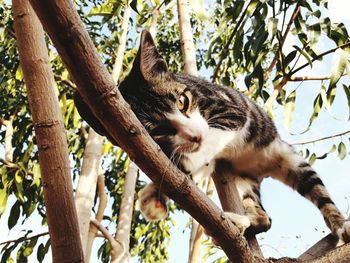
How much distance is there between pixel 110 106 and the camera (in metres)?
0.84

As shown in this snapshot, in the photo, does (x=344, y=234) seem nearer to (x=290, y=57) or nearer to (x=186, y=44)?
(x=290, y=57)

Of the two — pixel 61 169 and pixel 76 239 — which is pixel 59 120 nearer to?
pixel 61 169

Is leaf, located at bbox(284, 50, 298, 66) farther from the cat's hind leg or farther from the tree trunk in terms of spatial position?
the tree trunk

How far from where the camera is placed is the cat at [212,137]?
1591 mm

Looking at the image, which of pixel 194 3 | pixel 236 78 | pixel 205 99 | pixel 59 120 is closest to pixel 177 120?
pixel 205 99

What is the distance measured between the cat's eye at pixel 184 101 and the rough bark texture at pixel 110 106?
2.33 ft

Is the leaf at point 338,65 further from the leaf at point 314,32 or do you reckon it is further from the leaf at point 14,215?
the leaf at point 14,215

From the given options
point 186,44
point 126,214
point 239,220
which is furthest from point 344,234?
point 126,214

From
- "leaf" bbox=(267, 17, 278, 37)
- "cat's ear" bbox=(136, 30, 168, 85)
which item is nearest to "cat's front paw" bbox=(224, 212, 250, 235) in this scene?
"cat's ear" bbox=(136, 30, 168, 85)

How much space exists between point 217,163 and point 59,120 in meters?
0.85

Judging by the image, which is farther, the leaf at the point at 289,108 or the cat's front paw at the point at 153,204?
the leaf at the point at 289,108

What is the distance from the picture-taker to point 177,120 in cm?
164

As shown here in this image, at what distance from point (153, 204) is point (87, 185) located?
133cm

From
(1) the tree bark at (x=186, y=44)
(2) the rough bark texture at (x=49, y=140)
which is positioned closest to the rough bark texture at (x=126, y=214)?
(1) the tree bark at (x=186, y=44)
